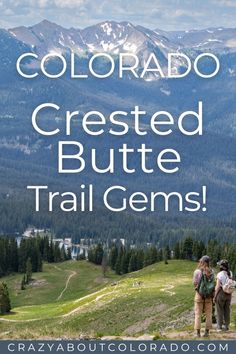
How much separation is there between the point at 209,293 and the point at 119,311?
143 ft

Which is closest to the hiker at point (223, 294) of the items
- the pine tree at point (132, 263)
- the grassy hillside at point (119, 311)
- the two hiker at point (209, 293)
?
the two hiker at point (209, 293)

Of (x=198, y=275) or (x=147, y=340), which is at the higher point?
(x=198, y=275)

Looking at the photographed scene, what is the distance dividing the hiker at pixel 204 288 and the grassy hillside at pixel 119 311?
2.17 metres

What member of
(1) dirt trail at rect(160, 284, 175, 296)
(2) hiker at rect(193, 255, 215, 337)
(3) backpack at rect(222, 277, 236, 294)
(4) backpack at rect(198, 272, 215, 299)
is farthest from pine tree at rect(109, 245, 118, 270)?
(4) backpack at rect(198, 272, 215, 299)

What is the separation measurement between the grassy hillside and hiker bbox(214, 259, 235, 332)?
285 cm

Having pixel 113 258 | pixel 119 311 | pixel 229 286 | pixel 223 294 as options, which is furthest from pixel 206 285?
pixel 113 258

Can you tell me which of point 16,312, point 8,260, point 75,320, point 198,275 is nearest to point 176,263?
point 16,312

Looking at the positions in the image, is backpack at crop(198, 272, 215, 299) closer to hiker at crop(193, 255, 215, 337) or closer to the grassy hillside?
hiker at crop(193, 255, 215, 337)

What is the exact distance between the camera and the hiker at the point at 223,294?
4209 centimetres

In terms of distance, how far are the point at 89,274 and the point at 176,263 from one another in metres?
42.8

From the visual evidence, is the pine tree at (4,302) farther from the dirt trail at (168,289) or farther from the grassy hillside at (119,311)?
the dirt trail at (168,289)

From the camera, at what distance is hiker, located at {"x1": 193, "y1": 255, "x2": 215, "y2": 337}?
39.4 m

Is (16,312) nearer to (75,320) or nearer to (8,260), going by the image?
(75,320)

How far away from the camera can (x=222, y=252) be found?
14925 cm
